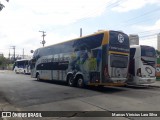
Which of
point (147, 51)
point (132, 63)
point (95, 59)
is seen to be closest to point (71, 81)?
point (95, 59)

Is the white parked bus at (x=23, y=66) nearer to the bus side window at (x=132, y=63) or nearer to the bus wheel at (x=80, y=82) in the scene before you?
the bus wheel at (x=80, y=82)

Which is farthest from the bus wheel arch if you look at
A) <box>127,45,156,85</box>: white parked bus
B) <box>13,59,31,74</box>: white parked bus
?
<box>13,59,31,74</box>: white parked bus

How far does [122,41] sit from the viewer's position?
18.6 m

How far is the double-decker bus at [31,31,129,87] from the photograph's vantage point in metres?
17.7

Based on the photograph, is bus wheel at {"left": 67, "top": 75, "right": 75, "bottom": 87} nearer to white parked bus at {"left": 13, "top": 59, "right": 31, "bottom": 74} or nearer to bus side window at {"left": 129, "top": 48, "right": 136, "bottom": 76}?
bus side window at {"left": 129, "top": 48, "right": 136, "bottom": 76}

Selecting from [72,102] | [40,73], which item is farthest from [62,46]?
[72,102]

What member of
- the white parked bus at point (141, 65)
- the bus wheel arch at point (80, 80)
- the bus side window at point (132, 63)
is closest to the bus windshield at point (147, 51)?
the white parked bus at point (141, 65)

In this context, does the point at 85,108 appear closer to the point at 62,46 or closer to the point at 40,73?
the point at 62,46

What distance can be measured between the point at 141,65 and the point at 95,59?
3933 millimetres

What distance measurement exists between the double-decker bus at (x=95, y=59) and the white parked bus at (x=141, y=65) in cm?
179

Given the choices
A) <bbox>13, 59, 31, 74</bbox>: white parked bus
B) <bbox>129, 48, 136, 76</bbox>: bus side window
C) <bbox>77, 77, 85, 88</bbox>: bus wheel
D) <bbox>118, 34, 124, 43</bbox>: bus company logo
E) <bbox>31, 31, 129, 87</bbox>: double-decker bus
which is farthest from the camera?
<bbox>13, 59, 31, 74</bbox>: white parked bus

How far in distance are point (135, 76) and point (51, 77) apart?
789 cm

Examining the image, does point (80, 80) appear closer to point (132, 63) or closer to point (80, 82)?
point (80, 82)

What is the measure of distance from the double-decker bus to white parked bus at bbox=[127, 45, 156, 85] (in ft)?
5.87
